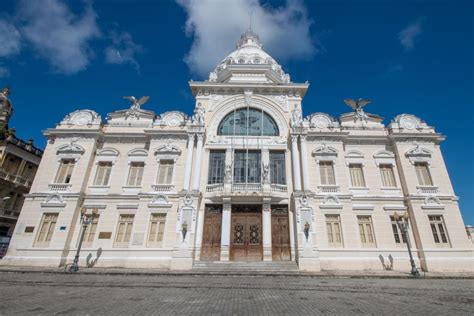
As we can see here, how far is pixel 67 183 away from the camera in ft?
60.4

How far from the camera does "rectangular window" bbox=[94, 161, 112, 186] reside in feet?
63.0

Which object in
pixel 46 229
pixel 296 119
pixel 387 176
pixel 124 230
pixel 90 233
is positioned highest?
pixel 296 119

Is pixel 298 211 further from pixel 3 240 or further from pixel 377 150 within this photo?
pixel 3 240

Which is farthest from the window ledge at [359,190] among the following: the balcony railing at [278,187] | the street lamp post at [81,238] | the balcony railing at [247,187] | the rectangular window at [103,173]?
Answer: the rectangular window at [103,173]

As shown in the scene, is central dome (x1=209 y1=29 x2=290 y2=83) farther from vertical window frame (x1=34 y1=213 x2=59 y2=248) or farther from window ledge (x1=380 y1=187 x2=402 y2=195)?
vertical window frame (x1=34 y1=213 x2=59 y2=248)

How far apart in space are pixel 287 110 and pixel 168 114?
1102 cm

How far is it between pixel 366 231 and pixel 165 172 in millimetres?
16322

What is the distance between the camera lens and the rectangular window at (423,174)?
61.2 ft

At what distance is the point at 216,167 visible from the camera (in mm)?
19688

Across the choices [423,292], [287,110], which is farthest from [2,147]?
[423,292]

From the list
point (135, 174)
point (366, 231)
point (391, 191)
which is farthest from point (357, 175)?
point (135, 174)

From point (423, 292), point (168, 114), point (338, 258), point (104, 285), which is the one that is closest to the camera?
point (423, 292)

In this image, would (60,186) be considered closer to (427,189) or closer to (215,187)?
(215,187)

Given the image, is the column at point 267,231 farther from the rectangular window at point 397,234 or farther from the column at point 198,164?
the rectangular window at point 397,234
